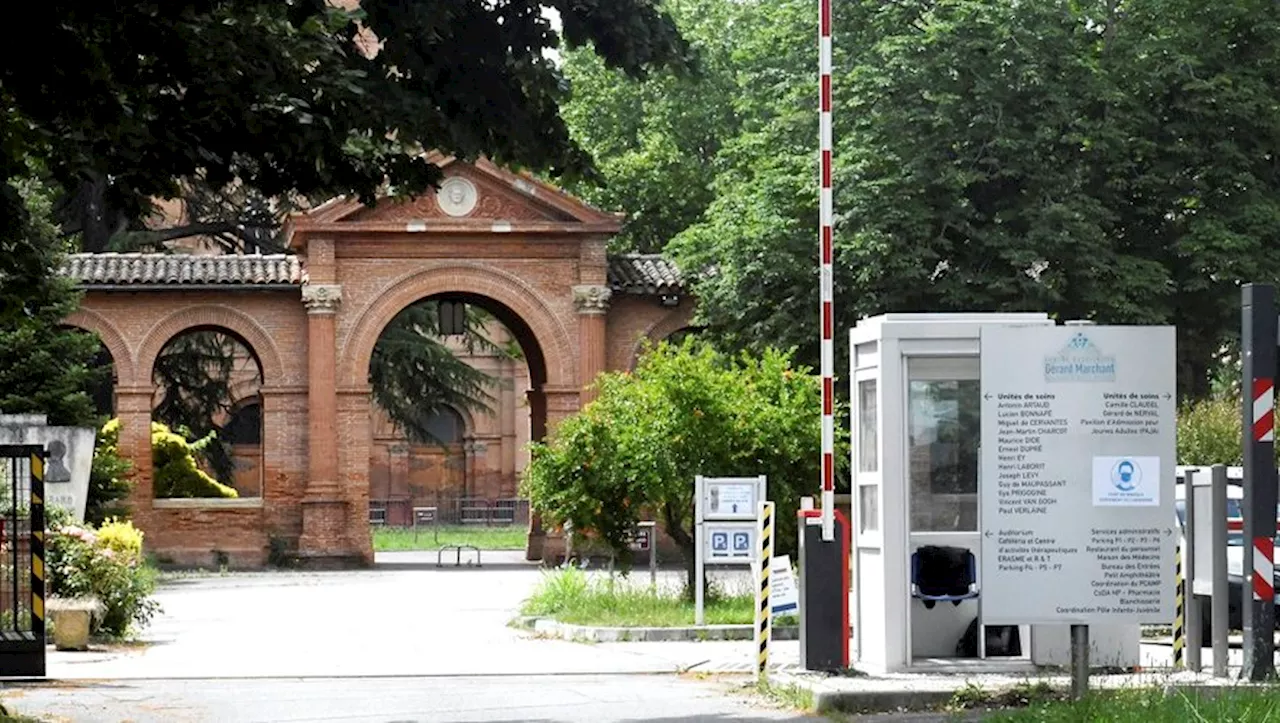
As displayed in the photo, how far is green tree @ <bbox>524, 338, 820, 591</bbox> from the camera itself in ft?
90.2

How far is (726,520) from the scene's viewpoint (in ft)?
82.1

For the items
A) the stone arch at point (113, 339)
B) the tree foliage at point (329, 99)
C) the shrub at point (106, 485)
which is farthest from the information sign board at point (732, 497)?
the stone arch at point (113, 339)

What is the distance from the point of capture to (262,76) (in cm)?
1620

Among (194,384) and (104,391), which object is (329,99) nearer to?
(194,384)

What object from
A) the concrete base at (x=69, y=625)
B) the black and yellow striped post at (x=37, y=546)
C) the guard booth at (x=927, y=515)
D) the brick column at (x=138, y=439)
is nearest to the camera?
the guard booth at (x=927, y=515)

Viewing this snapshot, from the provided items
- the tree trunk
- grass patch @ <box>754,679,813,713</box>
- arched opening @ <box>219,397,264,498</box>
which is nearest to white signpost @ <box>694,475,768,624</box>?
the tree trunk

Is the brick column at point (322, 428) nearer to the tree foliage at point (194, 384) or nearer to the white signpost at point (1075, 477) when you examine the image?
the tree foliage at point (194, 384)

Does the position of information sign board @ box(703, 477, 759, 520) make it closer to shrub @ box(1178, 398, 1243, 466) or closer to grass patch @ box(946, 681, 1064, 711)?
grass patch @ box(946, 681, 1064, 711)

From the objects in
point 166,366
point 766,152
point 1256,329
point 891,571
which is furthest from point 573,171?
point 166,366

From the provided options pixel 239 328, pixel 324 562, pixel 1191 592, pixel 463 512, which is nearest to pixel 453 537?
pixel 463 512

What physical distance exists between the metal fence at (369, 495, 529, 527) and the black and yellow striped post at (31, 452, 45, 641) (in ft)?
185

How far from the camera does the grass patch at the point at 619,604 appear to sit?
24906 mm

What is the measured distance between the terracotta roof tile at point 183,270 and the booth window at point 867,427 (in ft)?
103

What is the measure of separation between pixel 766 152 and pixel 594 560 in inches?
334
